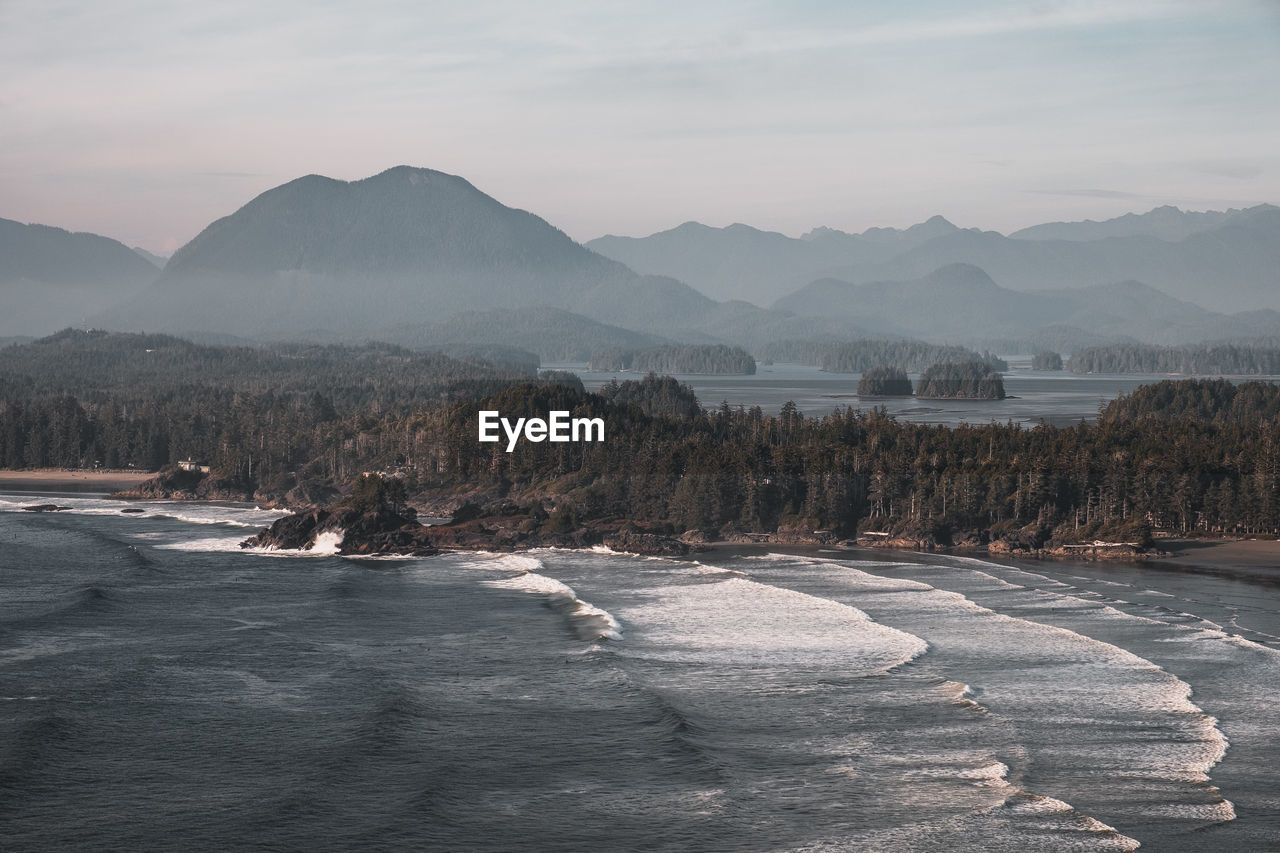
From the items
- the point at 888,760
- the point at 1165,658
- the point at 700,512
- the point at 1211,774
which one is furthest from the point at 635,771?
the point at 700,512

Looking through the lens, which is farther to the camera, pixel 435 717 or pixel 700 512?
pixel 700 512

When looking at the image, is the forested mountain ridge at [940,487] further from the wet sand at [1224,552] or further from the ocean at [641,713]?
the ocean at [641,713]

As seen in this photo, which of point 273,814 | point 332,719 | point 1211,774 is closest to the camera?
point 273,814

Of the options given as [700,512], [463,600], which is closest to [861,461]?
[700,512]

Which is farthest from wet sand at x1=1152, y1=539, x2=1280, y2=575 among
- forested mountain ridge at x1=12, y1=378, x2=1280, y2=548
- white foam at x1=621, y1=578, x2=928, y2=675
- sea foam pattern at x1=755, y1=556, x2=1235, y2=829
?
white foam at x1=621, y1=578, x2=928, y2=675

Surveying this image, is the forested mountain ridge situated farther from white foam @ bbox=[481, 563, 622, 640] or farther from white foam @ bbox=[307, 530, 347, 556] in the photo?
white foam @ bbox=[481, 563, 622, 640]

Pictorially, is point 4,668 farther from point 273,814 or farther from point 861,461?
point 861,461

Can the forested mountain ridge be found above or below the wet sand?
above

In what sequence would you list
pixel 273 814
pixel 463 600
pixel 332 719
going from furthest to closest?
1. pixel 463 600
2. pixel 332 719
3. pixel 273 814
